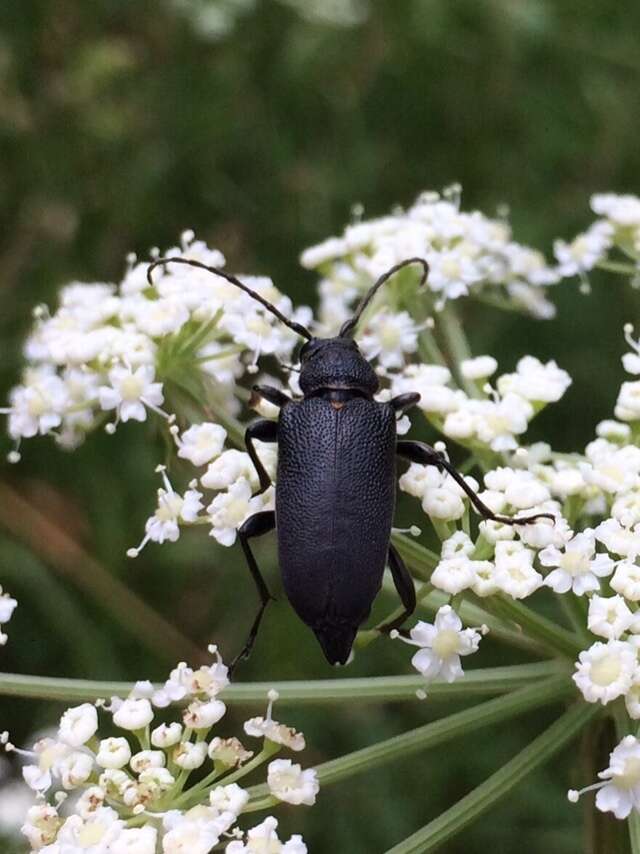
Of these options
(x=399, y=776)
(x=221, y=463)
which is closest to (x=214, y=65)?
(x=221, y=463)

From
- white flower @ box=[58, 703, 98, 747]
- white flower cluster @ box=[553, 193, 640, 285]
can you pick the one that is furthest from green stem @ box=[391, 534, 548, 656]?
white flower cluster @ box=[553, 193, 640, 285]

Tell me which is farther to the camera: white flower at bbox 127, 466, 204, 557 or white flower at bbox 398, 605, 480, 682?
white flower at bbox 127, 466, 204, 557

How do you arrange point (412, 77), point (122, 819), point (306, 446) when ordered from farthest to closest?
point (412, 77), point (306, 446), point (122, 819)

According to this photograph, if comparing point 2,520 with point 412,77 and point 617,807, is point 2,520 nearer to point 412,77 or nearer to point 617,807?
point 412,77

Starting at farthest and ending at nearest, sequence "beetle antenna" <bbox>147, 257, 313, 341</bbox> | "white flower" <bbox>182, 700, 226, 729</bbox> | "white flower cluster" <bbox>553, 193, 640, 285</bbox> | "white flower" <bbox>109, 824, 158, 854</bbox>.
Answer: "white flower cluster" <bbox>553, 193, 640, 285</bbox>
"beetle antenna" <bbox>147, 257, 313, 341</bbox>
"white flower" <bbox>182, 700, 226, 729</bbox>
"white flower" <bbox>109, 824, 158, 854</bbox>

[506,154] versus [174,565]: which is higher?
[506,154]

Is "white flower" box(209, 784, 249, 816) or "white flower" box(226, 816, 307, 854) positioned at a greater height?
"white flower" box(209, 784, 249, 816)

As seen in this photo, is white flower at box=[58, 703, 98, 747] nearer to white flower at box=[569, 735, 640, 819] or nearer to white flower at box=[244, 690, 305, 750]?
white flower at box=[244, 690, 305, 750]
